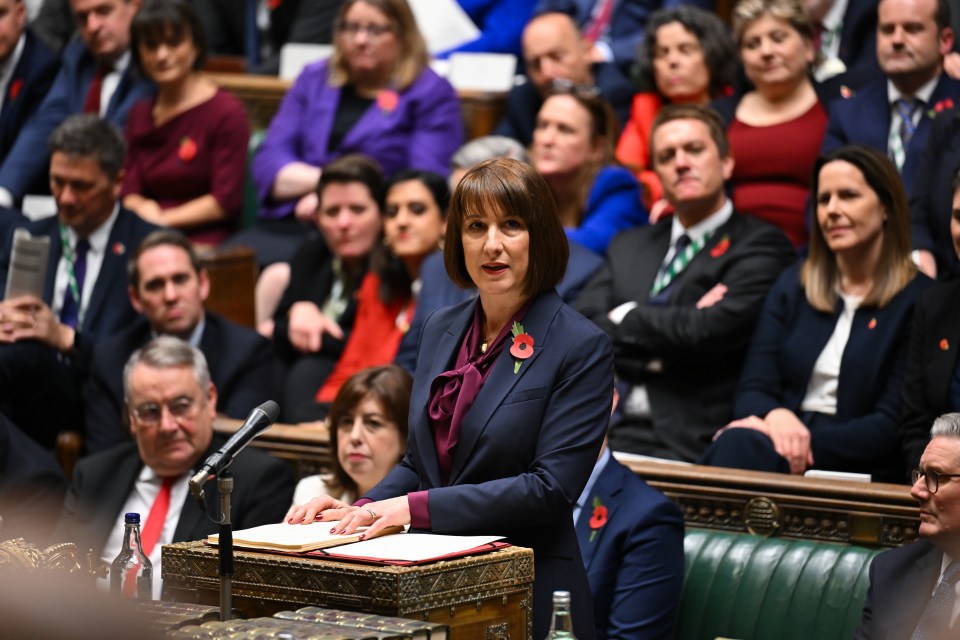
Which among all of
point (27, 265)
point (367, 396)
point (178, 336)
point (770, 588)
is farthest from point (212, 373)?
point (770, 588)

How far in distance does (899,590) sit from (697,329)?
1.40 metres

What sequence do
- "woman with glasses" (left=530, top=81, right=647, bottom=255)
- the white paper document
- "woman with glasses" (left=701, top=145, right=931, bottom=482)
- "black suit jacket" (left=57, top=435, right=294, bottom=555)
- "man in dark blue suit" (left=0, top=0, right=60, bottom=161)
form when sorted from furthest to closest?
"man in dark blue suit" (left=0, top=0, right=60, bottom=161)
"woman with glasses" (left=530, top=81, right=647, bottom=255)
the white paper document
"woman with glasses" (left=701, top=145, right=931, bottom=482)
"black suit jacket" (left=57, top=435, right=294, bottom=555)

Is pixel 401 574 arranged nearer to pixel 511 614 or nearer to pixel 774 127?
pixel 511 614

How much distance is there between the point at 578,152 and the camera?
512cm

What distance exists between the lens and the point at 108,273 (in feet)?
16.8

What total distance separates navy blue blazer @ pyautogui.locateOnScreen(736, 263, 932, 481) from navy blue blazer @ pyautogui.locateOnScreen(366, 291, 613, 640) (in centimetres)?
167

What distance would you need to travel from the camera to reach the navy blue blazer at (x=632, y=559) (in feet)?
11.0

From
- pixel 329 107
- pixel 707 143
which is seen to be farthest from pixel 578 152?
pixel 329 107

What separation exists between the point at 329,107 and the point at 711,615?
9.94 feet

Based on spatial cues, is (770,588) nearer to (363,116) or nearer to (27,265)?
(27,265)

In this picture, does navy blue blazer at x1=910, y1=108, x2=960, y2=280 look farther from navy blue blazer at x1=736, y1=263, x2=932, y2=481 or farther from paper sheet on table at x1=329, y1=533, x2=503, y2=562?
paper sheet on table at x1=329, y1=533, x2=503, y2=562

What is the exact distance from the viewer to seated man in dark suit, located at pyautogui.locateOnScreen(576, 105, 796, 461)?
429 centimetres

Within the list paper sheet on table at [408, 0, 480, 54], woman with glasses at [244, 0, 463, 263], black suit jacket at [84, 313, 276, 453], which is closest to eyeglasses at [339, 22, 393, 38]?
woman with glasses at [244, 0, 463, 263]

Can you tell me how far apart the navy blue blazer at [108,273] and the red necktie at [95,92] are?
44.8 inches
